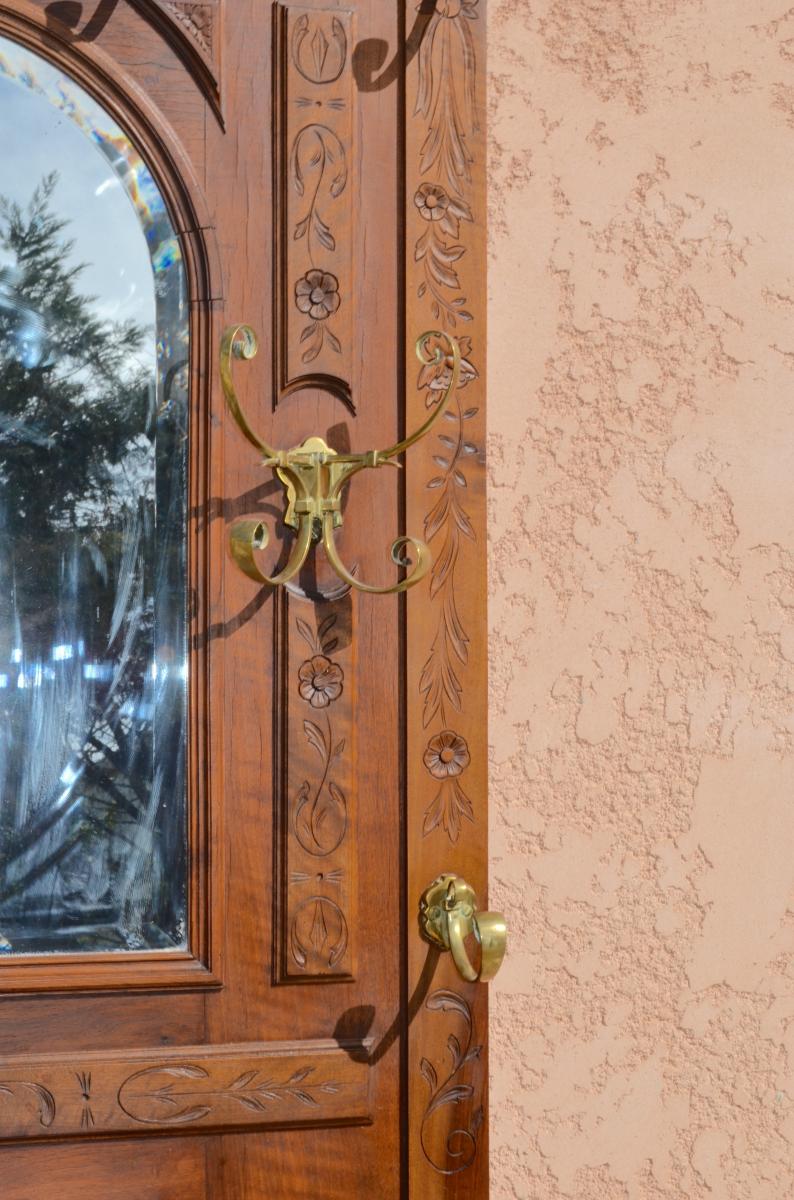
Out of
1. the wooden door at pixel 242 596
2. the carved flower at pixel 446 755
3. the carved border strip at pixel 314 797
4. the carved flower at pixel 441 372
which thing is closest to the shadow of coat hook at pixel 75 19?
the wooden door at pixel 242 596

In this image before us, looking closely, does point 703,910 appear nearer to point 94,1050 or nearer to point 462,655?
point 462,655

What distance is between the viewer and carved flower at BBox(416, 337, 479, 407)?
98 centimetres

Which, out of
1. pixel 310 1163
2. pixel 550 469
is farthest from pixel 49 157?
pixel 310 1163

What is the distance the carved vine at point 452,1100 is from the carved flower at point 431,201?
694 mm

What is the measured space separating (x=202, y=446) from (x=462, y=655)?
0.30 metres

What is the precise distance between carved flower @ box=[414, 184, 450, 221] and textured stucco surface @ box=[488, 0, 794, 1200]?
0.24 feet

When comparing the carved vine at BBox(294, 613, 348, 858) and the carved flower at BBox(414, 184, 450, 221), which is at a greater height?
the carved flower at BBox(414, 184, 450, 221)

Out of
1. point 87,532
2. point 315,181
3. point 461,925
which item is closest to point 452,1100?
point 461,925

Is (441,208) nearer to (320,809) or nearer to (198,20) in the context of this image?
(198,20)

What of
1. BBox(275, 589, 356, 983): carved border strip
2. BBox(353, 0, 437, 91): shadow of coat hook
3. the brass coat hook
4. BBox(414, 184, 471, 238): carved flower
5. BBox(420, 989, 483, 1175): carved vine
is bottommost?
BBox(420, 989, 483, 1175): carved vine

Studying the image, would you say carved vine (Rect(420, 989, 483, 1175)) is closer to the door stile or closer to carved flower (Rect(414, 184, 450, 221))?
the door stile

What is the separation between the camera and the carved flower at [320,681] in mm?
958

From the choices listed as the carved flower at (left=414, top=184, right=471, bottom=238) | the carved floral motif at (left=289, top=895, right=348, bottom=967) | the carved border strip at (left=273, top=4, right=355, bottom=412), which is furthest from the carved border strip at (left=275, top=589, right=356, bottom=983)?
the carved flower at (left=414, top=184, right=471, bottom=238)

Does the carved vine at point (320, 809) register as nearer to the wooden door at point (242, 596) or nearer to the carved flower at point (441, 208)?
the wooden door at point (242, 596)
